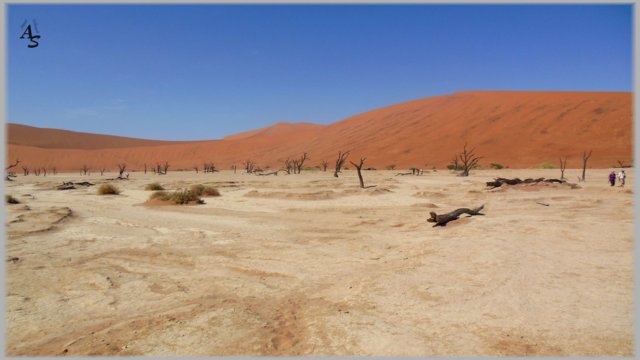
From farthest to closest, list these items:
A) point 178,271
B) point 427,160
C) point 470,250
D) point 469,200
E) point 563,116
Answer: point 563,116, point 427,160, point 469,200, point 470,250, point 178,271

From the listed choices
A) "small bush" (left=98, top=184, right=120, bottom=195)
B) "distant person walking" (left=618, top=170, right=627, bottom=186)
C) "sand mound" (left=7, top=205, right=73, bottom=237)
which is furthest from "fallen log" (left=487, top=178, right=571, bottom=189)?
"small bush" (left=98, top=184, right=120, bottom=195)

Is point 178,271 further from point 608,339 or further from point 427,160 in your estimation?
point 427,160

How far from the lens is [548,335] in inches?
160

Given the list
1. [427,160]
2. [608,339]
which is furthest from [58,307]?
[427,160]

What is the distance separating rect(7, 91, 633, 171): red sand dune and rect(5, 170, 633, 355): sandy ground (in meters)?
41.4

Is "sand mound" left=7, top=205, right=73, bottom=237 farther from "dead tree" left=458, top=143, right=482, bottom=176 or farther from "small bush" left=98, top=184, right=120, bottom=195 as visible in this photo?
"dead tree" left=458, top=143, right=482, bottom=176

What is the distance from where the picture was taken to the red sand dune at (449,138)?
51.0 meters

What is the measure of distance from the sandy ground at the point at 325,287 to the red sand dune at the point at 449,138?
41.4 m

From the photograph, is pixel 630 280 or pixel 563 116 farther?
pixel 563 116

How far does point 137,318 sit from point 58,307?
3.69 ft

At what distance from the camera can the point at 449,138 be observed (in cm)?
6156

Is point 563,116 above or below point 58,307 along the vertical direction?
above

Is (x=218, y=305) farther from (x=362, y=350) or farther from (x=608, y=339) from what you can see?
(x=608, y=339)

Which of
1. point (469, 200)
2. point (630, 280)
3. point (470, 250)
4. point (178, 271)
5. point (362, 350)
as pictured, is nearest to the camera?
point (362, 350)
